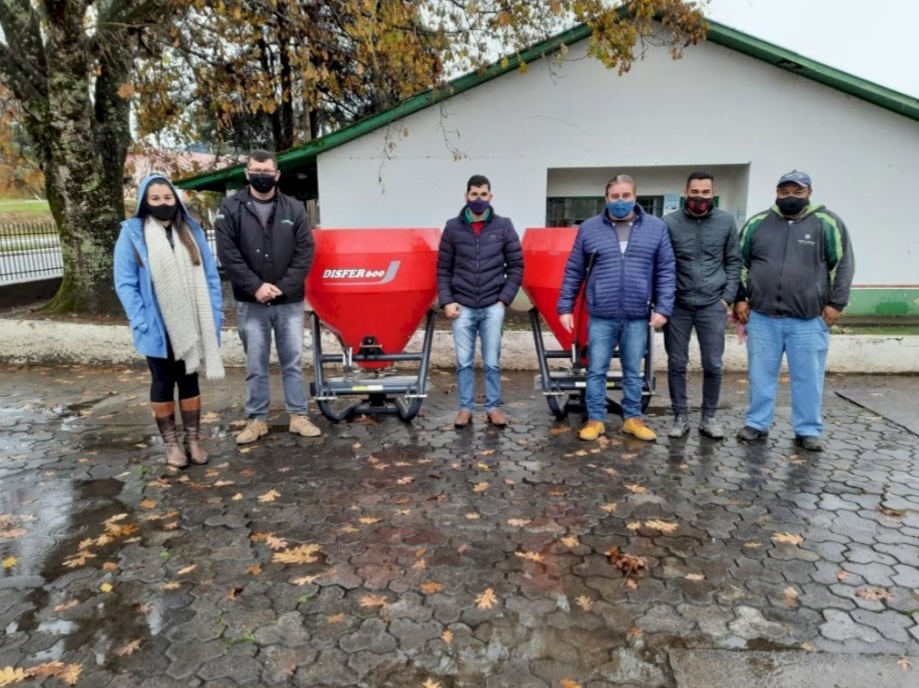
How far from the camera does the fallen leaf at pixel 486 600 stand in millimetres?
2686

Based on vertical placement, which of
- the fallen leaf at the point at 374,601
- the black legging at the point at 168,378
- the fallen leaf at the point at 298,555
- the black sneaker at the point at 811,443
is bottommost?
the fallen leaf at the point at 374,601

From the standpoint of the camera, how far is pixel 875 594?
2.74m

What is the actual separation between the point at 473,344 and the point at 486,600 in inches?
97.2

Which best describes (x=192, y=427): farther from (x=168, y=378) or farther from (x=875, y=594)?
(x=875, y=594)

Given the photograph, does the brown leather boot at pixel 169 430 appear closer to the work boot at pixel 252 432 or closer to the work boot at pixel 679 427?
the work boot at pixel 252 432

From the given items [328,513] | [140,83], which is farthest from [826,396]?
[140,83]

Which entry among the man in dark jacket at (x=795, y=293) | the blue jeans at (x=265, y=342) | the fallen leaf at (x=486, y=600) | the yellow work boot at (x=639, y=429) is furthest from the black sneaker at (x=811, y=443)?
the blue jeans at (x=265, y=342)

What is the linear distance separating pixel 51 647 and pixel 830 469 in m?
4.43

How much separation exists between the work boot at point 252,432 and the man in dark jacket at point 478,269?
1629 millimetres

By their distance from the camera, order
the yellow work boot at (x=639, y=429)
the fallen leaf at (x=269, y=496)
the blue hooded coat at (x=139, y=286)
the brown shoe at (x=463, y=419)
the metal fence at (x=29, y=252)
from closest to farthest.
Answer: the fallen leaf at (x=269, y=496)
the blue hooded coat at (x=139, y=286)
the yellow work boot at (x=639, y=429)
the brown shoe at (x=463, y=419)
the metal fence at (x=29, y=252)

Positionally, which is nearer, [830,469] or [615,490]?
[615,490]

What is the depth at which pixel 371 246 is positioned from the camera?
4.66m

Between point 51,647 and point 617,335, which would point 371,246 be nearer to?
point 617,335

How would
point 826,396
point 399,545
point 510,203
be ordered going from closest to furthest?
point 399,545
point 826,396
point 510,203
